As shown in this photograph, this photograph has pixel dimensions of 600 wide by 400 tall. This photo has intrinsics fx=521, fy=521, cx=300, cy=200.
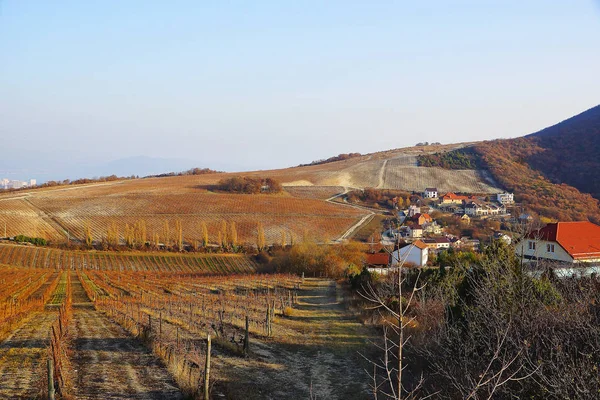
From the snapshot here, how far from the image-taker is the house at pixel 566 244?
108 ft

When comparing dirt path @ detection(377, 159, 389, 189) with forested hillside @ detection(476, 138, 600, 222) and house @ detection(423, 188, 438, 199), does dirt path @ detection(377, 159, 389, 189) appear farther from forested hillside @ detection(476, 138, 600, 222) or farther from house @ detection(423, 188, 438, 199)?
forested hillside @ detection(476, 138, 600, 222)

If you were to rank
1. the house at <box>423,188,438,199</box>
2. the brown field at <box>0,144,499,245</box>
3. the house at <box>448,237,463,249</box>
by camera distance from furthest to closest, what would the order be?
1. the house at <box>423,188,438,199</box>
2. the brown field at <box>0,144,499,245</box>
3. the house at <box>448,237,463,249</box>

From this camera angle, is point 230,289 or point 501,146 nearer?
point 230,289

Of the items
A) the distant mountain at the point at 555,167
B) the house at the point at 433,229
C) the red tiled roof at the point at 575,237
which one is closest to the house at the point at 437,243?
the house at the point at 433,229

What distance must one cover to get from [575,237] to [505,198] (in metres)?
60.2

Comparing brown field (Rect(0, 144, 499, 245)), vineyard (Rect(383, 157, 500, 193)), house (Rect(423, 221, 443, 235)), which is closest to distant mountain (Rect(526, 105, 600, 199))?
vineyard (Rect(383, 157, 500, 193))

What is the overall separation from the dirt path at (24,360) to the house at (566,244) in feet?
88.3

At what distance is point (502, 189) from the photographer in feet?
330

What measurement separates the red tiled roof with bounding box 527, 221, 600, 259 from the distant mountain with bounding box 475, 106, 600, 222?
44.3 m

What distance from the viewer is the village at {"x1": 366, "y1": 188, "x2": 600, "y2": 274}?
33338mm

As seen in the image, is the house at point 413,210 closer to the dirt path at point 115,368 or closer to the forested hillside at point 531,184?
the forested hillside at point 531,184

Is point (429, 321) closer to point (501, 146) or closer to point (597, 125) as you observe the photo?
point (501, 146)

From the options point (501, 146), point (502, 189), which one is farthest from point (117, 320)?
point (501, 146)

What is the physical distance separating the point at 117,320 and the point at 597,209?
3351 inches
